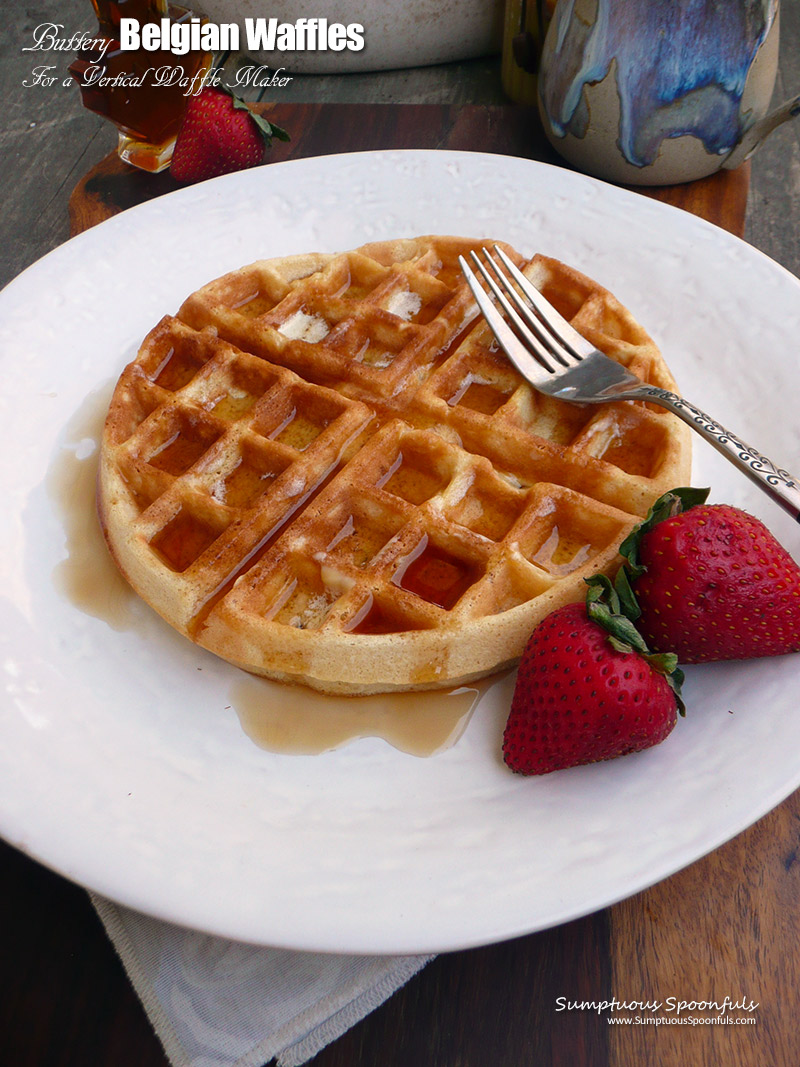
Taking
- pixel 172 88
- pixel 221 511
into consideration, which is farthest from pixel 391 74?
pixel 221 511

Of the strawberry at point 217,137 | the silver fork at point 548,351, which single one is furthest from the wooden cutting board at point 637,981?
the strawberry at point 217,137

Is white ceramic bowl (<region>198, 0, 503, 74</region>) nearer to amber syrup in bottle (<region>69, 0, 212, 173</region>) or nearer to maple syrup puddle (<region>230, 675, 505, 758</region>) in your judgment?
amber syrup in bottle (<region>69, 0, 212, 173</region>)

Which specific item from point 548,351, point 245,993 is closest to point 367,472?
point 548,351

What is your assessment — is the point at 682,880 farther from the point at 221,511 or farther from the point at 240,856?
the point at 221,511

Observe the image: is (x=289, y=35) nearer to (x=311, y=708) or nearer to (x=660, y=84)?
(x=660, y=84)

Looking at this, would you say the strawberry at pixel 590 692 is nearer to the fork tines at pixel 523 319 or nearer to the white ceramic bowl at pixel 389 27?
the fork tines at pixel 523 319

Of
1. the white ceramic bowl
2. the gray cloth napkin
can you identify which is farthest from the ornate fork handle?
the white ceramic bowl
